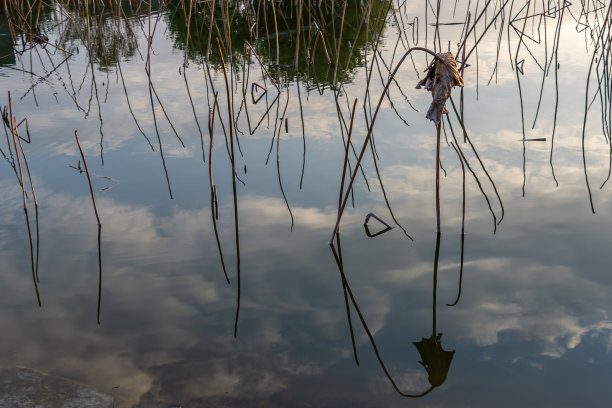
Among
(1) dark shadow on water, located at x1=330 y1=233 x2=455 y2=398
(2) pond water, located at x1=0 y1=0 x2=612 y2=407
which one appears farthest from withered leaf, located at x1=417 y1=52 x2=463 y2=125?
(1) dark shadow on water, located at x1=330 y1=233 x2=455 y2=398

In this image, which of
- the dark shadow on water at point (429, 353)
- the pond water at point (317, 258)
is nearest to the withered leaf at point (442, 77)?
the pond water at point (317, 258)

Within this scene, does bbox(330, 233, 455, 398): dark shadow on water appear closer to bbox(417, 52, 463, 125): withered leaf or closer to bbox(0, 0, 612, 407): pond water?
bbox(0, 0, 612, 407): pond water

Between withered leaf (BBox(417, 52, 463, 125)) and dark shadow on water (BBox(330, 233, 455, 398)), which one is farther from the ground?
withered leaf (BBox(417, 52, 463, 125))

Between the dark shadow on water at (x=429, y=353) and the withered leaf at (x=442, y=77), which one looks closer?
the dark shadow on water at (x=429, y=353)

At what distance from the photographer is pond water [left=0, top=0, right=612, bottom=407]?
1385mm

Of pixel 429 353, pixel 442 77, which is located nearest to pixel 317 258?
pixel 429 353

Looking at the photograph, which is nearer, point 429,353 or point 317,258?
point 429,353

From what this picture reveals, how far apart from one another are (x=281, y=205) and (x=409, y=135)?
895 mm

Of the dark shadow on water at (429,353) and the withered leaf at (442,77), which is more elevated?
the withered leaf at (442,77)

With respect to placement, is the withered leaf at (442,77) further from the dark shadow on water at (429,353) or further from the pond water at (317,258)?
the dark shadow on water at (429,353)

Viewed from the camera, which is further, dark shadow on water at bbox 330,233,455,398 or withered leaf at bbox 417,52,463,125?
withered leaf at bbox 417,52,463,125

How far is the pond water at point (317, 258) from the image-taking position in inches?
54.5

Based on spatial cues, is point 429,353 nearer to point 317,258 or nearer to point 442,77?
point 317,258

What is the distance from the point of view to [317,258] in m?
1.90
